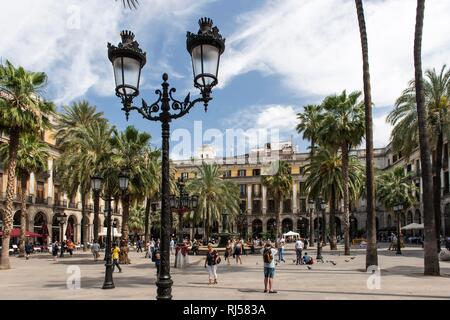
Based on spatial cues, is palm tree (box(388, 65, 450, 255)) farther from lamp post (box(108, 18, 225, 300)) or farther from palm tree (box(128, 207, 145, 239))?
palm tree (box(128, 207, 145, 239))

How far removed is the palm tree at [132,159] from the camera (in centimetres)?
3250

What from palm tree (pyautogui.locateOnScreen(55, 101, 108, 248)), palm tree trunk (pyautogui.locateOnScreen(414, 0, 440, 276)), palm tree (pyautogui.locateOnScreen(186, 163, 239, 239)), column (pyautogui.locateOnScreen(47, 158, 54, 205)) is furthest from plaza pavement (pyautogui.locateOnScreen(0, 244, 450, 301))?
column (pyautogui.locateOnScreen(47, 158, 54, 205))

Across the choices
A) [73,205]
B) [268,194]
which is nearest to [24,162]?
[73,205]

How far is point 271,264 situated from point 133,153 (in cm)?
2103

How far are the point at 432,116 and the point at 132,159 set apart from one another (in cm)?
2101

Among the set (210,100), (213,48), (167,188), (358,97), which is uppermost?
(358,97)

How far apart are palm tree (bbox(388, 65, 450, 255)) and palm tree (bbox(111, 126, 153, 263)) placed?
59.8 feet

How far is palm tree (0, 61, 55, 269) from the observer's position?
2447 centimetres

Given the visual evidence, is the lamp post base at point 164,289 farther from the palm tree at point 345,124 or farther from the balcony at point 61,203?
the balcony at point 61,203

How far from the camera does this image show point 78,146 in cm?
4381

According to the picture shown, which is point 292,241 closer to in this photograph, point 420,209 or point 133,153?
point 420,209
